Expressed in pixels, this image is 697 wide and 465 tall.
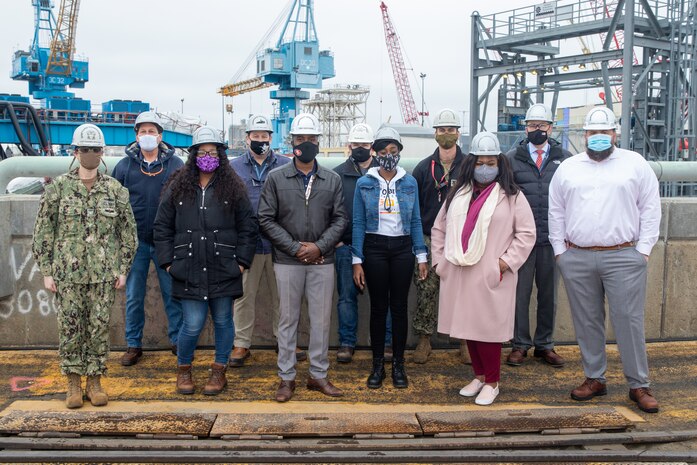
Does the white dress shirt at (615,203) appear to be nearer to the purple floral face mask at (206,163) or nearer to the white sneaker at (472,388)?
the white sneaker at (472,388)

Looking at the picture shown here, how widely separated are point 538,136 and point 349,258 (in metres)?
1.96

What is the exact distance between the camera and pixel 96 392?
5.02 meters

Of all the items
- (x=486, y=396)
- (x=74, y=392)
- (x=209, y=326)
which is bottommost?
(x=486, y=396)

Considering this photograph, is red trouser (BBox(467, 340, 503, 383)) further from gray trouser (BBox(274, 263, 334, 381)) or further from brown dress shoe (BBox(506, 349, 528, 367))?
gray trouser (BBox(274, 263, 334, 381))

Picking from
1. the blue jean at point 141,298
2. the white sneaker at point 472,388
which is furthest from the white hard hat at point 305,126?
the white sneaker at point 472,388

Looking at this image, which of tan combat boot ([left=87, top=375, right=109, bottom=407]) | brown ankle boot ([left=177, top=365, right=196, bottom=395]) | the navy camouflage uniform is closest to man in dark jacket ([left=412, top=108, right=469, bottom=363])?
brown ankle boot ([left=177, top=365, right=196, bottom=395])

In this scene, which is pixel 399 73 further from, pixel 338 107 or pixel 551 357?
pixel 551 357

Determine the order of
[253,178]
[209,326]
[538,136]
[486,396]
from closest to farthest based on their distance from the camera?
1. [486,396]
2. [538,136]
3. [253,178]
4. [209,326]

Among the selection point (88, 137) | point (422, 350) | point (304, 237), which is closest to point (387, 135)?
point (304, 237)

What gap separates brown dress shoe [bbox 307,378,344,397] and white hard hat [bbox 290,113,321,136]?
1958 mm

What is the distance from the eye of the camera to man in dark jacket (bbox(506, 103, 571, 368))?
5.84 meters

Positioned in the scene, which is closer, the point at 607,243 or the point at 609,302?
the point at 607,243

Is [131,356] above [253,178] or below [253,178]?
below

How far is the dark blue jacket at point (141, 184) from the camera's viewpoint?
5727 mm
